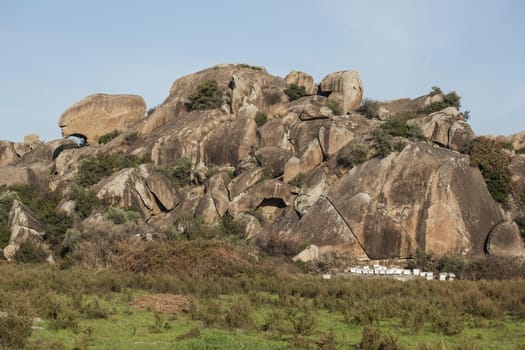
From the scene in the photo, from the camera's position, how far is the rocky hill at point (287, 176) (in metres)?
52.3

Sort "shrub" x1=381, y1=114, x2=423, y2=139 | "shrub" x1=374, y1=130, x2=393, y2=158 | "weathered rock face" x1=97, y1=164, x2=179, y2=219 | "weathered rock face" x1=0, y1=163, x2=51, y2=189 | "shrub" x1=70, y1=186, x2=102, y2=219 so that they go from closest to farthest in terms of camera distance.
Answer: "shrub" x1=374, y1=130, x2=393, y2=158, "shrub" x1=381, y1=114, x2=423, y2=139, "shrub" x1=70, y1=186, x2=102, y2=219, "weathered rock face" x1=97, y1=164, x2=179, y2=219, "weathered rock face" x1=0, y1=163, x2=51, y2=189

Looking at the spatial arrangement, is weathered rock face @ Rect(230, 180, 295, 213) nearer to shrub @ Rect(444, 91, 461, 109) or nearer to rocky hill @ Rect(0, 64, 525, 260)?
rocky hill @ Rect(0, 64, 525, 260)

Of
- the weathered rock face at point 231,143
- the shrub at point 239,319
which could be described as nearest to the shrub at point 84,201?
the weathered rock face at point 231,143

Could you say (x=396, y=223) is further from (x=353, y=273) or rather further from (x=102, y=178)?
(x=102, y=178)

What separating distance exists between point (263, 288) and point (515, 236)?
2461cm

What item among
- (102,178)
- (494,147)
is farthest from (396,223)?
(102,178)

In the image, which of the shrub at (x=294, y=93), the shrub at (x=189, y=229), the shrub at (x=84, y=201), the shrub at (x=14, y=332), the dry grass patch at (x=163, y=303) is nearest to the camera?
the shrub at (x=14, y=332)

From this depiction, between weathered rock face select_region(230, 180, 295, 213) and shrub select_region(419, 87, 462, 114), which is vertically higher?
shrub select_region(419, 87, 462, 114)

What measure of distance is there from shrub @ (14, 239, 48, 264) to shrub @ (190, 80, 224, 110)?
104 ft

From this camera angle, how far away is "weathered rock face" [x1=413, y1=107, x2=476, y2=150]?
59344 millimetres

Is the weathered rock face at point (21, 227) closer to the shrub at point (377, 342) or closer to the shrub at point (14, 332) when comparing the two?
the shrub at point (14, 332)

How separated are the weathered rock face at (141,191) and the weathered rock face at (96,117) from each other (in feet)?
78.7

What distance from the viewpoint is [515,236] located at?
50.4m

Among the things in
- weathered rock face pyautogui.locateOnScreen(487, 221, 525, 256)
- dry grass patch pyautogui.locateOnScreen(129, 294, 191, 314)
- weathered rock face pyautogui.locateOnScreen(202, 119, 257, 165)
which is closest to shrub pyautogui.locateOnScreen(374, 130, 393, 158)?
weathered rock face pyautogui.locateOnScreen(487, 221, 525, 256)
